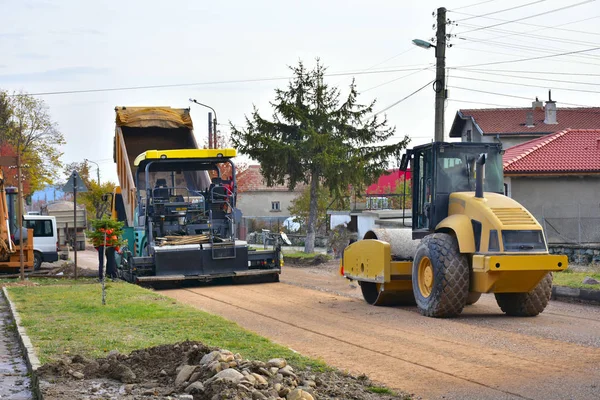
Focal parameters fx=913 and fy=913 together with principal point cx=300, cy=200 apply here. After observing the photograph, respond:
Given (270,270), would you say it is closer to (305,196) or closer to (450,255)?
(450,255)

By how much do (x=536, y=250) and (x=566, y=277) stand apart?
7.58 metres

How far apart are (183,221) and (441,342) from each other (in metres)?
12.1

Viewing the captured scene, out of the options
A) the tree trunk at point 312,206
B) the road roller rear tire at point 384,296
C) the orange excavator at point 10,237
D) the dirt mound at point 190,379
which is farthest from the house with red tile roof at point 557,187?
the dirt mound at point 190,379

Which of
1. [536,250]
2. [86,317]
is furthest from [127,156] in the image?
[536,250]

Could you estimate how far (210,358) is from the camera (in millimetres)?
8641

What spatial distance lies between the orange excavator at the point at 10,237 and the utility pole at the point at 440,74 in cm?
1180

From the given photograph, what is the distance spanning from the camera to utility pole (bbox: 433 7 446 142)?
26172 millimetres

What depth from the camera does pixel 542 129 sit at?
52.3 m

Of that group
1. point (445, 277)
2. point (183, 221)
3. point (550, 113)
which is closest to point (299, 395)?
point (445, 277)

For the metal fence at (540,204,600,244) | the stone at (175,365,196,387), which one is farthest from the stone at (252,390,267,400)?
the metal fence at (540,204,600,244)

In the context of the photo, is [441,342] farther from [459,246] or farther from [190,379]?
[190,379]

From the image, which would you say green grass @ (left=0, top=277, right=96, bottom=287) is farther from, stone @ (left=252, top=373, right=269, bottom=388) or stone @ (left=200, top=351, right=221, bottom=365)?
stone @ (left=252, top=373, right=269, bottom=388)

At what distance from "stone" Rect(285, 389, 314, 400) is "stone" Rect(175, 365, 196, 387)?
123cm

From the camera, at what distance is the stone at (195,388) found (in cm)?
792
